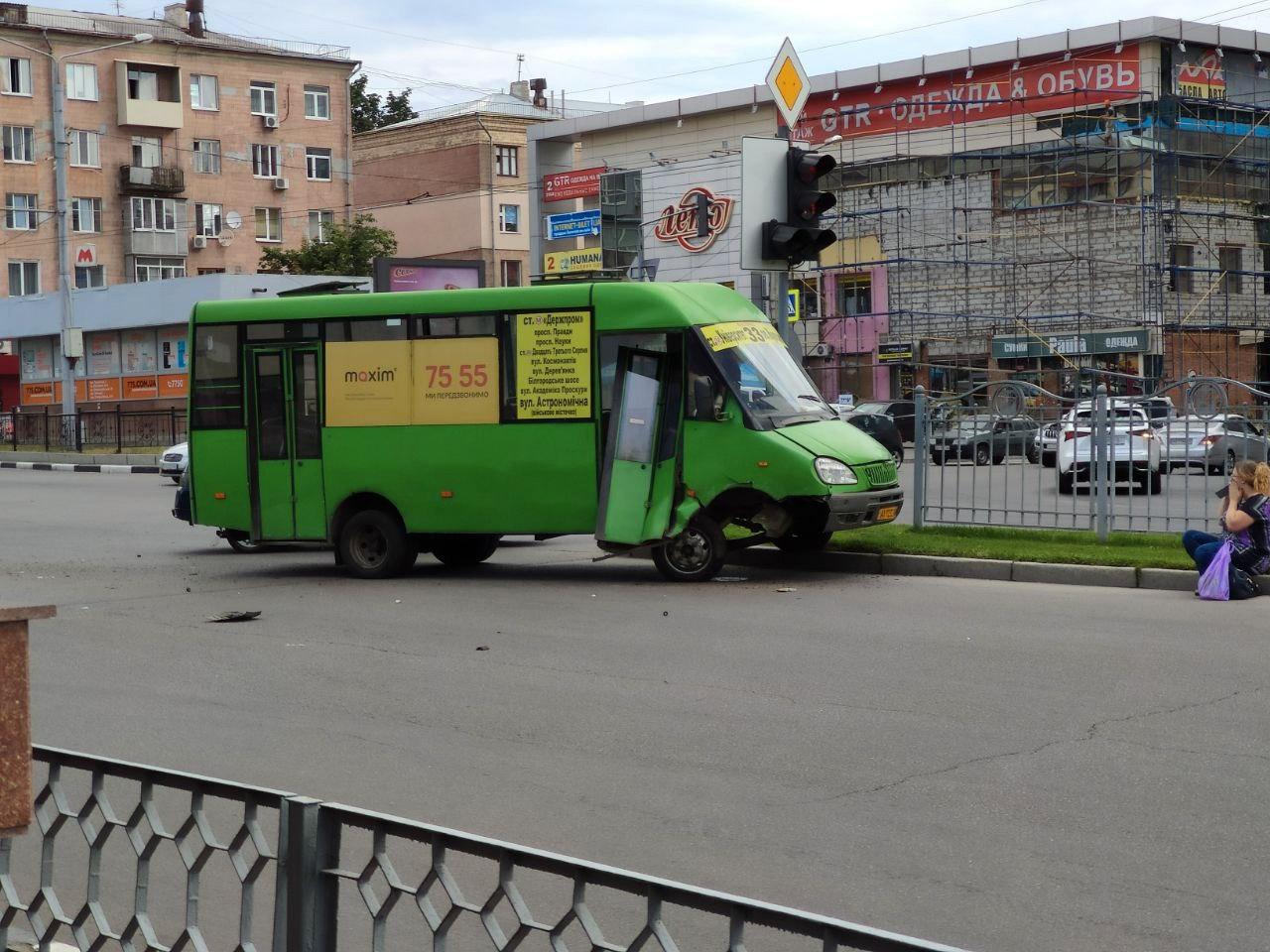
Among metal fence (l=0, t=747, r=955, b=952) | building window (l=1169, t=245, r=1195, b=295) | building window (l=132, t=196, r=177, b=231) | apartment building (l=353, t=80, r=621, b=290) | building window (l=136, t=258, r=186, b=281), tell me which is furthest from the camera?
apartment building (l=353, t=80, r=621, b=290)

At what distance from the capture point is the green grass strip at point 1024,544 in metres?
14.4

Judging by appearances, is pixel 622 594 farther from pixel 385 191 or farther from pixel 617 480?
pixel 385 191

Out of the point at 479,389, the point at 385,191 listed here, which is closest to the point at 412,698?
the point at 479,389

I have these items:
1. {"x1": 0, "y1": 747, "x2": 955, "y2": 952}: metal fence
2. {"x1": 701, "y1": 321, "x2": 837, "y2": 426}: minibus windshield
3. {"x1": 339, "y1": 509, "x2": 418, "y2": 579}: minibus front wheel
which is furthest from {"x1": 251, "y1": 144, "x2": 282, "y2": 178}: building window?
{"x1": 0, "y1": 747, "x2": 955, "y2": 952}: metal fence

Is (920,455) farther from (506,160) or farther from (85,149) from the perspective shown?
(506,160)

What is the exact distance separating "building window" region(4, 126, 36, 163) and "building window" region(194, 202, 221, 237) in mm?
6836

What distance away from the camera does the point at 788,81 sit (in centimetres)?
1562

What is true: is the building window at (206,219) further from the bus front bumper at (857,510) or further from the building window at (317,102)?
the bus front bumper at (857,510)

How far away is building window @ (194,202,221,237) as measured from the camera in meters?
67.4

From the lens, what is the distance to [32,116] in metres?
63.2

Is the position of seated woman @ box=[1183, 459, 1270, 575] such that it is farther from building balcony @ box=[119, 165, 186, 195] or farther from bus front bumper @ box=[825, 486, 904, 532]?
building balcony @ box=[119, 165, 186, 195]

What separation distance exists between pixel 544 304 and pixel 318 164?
190 ft

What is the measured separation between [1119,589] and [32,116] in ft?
192

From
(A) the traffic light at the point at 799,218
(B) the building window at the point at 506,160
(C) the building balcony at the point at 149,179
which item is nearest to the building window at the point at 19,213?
(C) the building balcony at the point at 149,179
